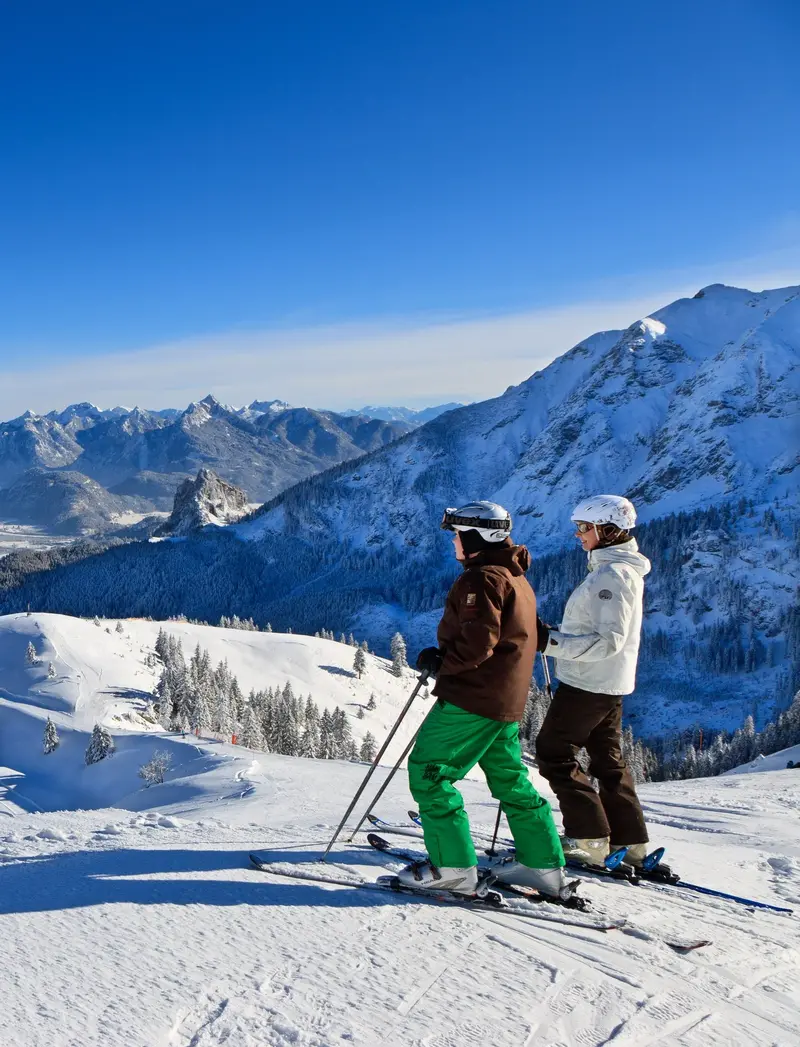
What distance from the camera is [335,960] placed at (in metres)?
4.14

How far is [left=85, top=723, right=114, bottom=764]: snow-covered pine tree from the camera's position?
3872cm

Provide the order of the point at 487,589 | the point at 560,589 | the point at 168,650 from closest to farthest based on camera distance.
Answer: the point at 487,589 < the point at 168,650 < the point at 560,589

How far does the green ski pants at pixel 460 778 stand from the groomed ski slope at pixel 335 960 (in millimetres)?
453

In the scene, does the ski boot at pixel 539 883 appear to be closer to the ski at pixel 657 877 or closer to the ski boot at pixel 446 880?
the ski boot at pixel 446 880

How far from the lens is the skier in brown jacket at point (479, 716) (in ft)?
17.0

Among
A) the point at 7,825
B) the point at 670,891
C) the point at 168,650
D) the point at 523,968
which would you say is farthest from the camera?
the point at 168,650

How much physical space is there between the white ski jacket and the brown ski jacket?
60cm

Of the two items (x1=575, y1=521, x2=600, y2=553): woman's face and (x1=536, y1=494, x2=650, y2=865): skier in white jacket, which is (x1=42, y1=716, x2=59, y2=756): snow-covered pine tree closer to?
(x1=536, y1=494, x2=650, y2=865): skier in white jacket

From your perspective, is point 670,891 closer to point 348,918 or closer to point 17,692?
point 348,918

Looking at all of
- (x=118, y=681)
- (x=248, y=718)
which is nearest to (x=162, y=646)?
(x=118, y=681)

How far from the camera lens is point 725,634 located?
529 feet

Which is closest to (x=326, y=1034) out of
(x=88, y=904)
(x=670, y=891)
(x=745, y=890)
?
(x=88, y=904)

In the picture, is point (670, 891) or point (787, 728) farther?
point (787, 728)

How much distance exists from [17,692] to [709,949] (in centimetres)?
7179
